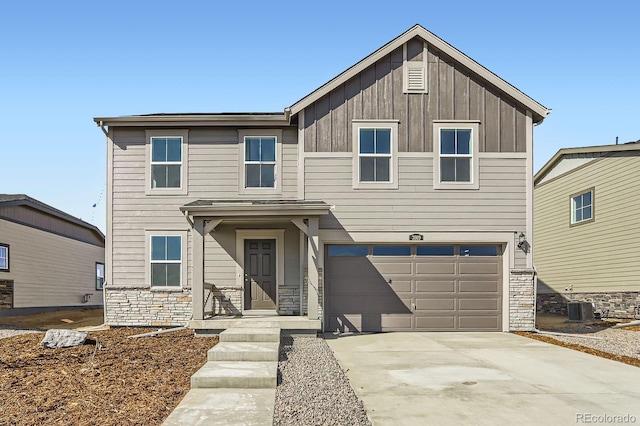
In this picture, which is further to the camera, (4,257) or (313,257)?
(4,257)

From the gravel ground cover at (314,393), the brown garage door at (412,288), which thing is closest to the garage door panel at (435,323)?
the brown garage door at (412,288)

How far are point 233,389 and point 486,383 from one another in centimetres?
351

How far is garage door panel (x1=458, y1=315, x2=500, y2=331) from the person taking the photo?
1387cm

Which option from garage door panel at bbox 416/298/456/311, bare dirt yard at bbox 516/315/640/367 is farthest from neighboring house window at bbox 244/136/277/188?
bare dirt yard at bbox 516/315/640/367

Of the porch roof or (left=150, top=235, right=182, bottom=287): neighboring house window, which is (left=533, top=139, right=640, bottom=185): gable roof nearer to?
the porch roof

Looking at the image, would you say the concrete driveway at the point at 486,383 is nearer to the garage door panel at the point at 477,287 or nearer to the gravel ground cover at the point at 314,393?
the gravel ground cover at the point at 314,393

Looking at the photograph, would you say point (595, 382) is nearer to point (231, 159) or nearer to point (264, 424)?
point (264, 424)

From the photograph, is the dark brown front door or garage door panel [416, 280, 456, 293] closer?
garage door panel [416, 280, 456, 293]

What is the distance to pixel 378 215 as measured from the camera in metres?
13.7

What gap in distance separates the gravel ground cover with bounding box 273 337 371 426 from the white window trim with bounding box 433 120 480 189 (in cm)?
580

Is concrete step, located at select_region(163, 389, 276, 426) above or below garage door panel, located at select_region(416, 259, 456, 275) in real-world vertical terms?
below

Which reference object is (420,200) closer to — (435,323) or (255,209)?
(435,323)

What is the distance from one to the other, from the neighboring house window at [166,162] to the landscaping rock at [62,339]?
5151mm

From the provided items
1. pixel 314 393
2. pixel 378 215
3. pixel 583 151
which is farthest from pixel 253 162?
pixel 583 151
